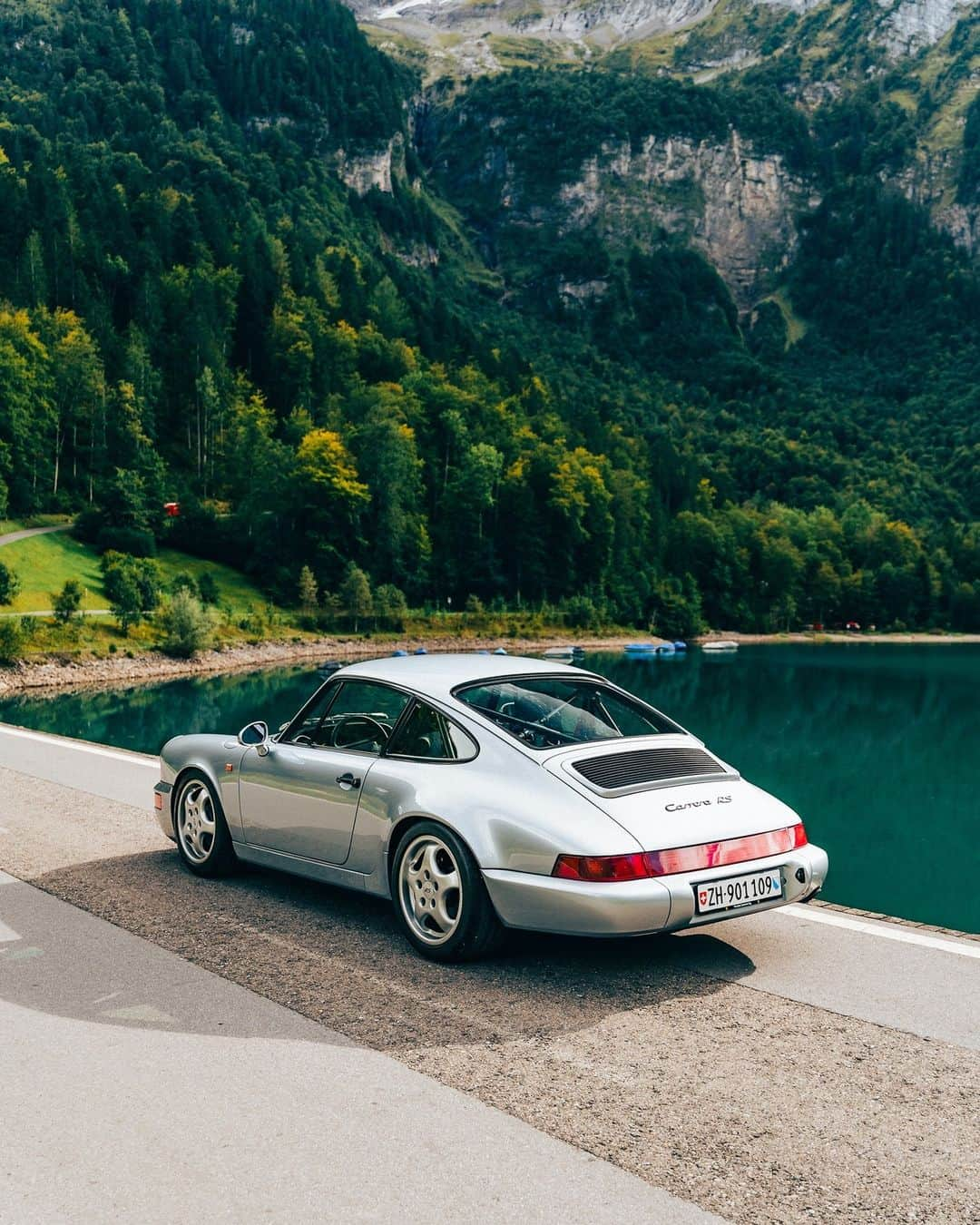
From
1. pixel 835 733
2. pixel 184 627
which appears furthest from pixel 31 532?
pixel 835 733

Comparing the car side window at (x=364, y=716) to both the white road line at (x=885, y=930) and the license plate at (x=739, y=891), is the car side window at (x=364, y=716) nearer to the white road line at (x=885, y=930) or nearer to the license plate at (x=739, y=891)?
the license plate at (x=739, y=891)

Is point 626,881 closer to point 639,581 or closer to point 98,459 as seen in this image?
point 98,459

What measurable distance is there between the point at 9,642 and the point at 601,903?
180 feet

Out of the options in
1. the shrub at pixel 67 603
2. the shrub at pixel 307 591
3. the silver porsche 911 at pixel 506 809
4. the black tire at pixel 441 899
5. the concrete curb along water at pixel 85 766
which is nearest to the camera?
the silver porsche 911 at pixel 506 809

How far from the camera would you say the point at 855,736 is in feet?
145

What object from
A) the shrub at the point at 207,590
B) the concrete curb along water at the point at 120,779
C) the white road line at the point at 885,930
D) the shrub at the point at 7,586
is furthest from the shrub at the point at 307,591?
the white road line at the point at 885,930

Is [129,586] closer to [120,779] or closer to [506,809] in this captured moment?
[120,779]

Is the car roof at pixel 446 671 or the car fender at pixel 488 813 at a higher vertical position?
the car roof at pixel 446 671

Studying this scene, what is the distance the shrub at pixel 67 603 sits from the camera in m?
60.0

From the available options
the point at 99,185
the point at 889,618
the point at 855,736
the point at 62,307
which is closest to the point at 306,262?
the point at 99,185

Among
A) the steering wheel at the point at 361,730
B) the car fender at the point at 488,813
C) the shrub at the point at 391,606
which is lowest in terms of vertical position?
the shrub at the point at 391,606

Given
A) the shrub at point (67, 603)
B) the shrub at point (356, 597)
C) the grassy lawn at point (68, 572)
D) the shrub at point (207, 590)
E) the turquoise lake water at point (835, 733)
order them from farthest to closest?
the shrub at point (356, 597), the shrub at point (207, 590), the grassy lawn at point (68, 572), the shrub at point (67, 603), the turquoise lake water at point (835, 733)

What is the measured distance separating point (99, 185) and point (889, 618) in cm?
10619

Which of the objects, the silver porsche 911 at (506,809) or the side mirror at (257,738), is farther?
the side mirror at (257,738)
